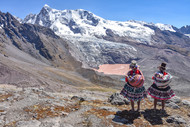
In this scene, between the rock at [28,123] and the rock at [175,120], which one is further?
the rock at [175,120]

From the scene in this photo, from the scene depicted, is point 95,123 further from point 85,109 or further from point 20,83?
point 20,83

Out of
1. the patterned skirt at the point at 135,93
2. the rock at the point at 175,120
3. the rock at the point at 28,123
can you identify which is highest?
the patterned skirt at the point at 135,93

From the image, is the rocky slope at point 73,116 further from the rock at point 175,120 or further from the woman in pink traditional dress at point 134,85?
the woman in pink traditional dress at point 134,85

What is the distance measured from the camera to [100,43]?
166875 mm

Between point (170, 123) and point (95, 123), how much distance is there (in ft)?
12.1

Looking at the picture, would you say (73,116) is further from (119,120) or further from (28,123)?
(119,120)

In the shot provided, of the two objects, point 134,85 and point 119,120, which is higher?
point 134,85

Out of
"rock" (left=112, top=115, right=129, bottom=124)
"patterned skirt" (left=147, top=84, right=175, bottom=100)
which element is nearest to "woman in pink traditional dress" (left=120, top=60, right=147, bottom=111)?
"patterned skirt" (left=147, top=84, right=175, bottom=100)

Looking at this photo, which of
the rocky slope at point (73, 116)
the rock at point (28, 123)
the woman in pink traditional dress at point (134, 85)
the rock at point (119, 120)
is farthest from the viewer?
the woman in pink traditional dress at point (134, 85)

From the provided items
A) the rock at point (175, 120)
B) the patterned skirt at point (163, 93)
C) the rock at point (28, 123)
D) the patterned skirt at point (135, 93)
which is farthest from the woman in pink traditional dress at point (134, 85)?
the rock at point (28, 123)

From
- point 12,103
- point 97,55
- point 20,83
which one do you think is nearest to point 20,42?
point 97,55

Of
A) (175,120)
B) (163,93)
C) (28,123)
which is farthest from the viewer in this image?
(163,93)

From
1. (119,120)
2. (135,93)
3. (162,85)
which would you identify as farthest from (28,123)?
(162,85)

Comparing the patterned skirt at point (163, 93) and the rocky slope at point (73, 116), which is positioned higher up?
the patterned skirt at point (163, 93)
